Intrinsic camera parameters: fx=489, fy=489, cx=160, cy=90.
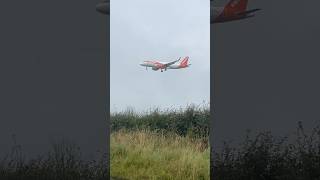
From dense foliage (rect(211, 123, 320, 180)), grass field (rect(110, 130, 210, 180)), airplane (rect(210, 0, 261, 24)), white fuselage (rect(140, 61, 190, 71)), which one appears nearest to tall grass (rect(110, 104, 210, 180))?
grass field (rect(110, 130, 210, 180))

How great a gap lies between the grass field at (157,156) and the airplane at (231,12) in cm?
143

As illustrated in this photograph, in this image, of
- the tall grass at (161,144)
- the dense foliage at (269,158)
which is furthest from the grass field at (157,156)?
the dense foliage at (269,158)

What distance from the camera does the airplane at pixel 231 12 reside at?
5637 mm

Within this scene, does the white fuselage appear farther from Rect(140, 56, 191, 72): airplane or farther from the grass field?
the grass field

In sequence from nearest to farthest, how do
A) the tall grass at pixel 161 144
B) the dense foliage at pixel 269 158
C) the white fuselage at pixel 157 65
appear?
the dense foliage at pixel 269 158, the white fuselage at pixel 157 65, the tall grass at pixel 161 144

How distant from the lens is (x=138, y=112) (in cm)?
571

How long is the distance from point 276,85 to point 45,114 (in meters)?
2.63

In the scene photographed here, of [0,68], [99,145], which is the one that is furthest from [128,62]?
[0,68]

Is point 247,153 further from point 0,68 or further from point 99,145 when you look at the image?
point 0,68

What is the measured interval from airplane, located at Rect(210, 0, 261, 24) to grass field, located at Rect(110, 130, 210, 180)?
1434 mm

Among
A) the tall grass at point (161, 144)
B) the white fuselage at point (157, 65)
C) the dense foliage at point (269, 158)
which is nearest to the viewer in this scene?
the dense foliage at point (269, 158)

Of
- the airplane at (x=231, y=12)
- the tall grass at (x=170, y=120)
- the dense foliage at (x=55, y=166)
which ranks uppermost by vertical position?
the airplane at (x=231, y=12)

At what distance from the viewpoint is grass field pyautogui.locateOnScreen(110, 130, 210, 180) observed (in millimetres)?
5551

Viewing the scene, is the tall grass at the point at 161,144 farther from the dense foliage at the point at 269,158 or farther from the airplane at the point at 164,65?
the airplane at the point at 164,65
